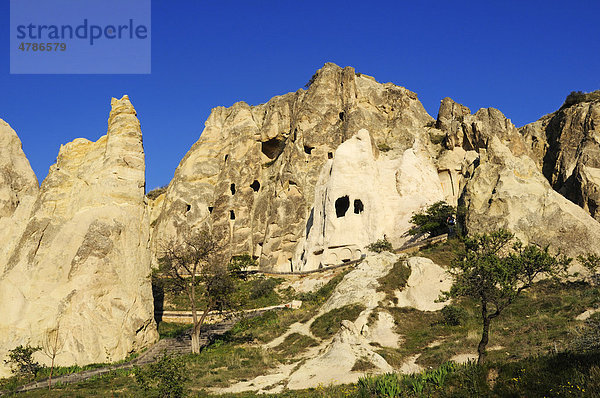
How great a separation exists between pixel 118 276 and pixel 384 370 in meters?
15.3

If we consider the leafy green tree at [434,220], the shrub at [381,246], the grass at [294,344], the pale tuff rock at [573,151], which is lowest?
the grass at [294,344]

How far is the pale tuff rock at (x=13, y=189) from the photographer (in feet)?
94.6

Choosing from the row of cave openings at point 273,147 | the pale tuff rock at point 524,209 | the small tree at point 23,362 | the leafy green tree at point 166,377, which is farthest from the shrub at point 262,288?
the row of cave openings at point 273,147

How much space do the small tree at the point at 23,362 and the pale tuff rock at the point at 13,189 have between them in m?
6.48

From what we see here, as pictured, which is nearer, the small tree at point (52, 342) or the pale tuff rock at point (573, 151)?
the small tree at point (52, 342)

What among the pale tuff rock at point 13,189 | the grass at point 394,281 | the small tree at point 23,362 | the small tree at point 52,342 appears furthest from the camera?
the pale tuff rock at point 13,189

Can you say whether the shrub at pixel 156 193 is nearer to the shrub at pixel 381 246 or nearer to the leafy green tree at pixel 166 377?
the shrub at pixel 381 246

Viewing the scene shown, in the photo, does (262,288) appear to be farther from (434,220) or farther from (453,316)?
(453,316)

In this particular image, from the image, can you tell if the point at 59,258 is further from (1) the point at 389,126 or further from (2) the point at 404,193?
(1) the point at 389,126

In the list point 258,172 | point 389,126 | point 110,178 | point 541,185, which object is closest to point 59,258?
point 110,178

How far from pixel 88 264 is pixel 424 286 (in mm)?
18332

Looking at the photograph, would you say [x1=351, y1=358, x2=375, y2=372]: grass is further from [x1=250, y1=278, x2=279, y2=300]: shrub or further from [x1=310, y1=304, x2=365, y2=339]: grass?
[x1=250, y1=278, x2=279, y2=300]: shrub

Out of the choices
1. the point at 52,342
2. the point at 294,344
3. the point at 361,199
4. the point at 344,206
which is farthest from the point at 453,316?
the point at 344,206

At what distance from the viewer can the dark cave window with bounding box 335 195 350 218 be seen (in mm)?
51578
